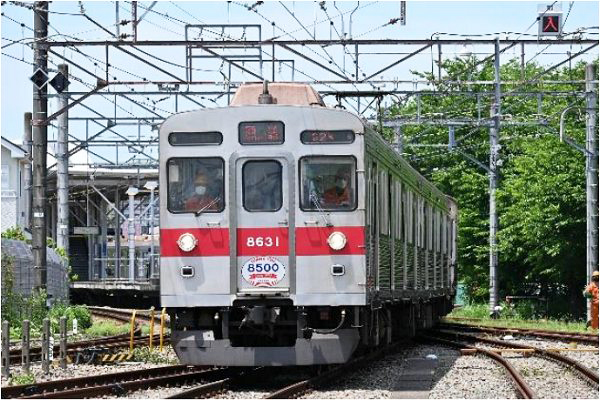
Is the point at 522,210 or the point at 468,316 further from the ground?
the point at 522,210

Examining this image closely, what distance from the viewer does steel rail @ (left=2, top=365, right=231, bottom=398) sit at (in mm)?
13906

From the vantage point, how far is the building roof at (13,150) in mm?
49281

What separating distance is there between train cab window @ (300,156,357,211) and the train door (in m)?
0.18

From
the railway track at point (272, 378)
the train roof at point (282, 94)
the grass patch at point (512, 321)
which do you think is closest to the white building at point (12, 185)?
the grass patch at point (512, 321)

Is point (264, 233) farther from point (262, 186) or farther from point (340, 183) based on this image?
point (340, 183)

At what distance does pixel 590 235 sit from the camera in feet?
98.5

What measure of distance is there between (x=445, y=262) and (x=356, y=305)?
13426 millimetres

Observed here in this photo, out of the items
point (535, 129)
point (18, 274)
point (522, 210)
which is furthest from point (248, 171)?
point (535, 129)

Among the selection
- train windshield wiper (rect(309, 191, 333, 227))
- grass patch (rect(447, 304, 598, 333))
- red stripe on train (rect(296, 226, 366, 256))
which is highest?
train windshield wiper (rect(309, 191, 333, 227))

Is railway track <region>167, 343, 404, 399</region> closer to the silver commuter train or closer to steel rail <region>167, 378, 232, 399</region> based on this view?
steel rail <region>167, 378, 232, 399</region>

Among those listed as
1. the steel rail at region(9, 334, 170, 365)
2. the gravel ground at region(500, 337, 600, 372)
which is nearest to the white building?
the steel rail at region(9, 334, 170, 365)

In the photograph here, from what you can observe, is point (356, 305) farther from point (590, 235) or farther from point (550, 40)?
point (590, 235)

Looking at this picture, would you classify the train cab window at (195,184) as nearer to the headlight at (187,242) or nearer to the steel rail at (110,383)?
the headlight at (187,242)

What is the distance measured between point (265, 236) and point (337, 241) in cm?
79
